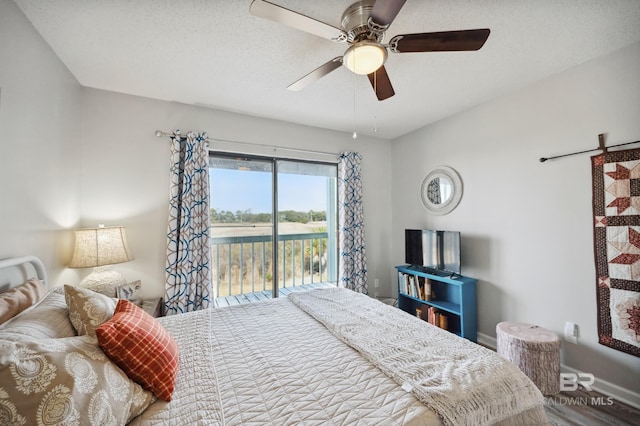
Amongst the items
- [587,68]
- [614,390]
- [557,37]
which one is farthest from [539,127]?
[614,390]

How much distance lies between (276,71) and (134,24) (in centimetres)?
96

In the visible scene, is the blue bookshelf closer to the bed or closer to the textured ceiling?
the bed

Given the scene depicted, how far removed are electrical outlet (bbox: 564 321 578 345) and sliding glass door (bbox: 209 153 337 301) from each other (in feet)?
8.13

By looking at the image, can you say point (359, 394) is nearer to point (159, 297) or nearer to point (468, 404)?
point (468, 404)

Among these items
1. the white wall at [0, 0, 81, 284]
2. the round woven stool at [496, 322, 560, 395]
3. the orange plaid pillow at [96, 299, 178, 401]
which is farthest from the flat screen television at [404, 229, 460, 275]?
the white wall at [0, 0, 81, 284]

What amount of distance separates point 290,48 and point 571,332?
313cm

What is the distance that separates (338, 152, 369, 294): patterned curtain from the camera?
11.6ft

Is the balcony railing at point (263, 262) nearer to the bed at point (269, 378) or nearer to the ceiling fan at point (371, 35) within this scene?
the bed at point (269, 378)

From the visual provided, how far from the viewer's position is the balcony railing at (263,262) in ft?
10.6

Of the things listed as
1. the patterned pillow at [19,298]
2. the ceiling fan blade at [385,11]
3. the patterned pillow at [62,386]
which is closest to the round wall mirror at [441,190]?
the ceiling fan blade at [385,11]

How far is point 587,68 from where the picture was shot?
203 cm

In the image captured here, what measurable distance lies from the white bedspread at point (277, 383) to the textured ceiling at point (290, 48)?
193cm

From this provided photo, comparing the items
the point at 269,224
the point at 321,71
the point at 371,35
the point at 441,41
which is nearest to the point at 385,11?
the point at 371,35

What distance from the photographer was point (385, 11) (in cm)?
125
